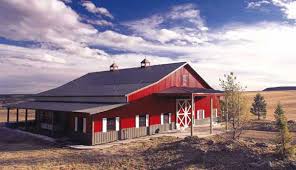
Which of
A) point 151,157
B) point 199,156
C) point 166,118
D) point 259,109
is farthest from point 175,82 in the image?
point 259,109

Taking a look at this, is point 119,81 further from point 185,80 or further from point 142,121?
point 142,121

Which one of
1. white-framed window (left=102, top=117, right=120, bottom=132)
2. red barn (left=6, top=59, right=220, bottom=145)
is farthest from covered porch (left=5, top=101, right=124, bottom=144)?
white-framed window (left=102, top=117, right=120, bottom=132)

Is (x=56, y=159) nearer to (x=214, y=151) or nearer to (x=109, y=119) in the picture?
(x=109, y=119)

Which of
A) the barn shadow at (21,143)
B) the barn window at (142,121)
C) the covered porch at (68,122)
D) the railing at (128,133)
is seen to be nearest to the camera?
the barn shadow at (21,143)

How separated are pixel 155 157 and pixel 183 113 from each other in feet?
52.9

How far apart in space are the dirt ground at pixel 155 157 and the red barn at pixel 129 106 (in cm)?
343

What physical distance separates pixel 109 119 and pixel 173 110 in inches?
371

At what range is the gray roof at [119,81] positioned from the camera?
104ft

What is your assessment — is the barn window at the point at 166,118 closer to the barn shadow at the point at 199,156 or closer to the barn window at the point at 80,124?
the barn window at the point at 80,124

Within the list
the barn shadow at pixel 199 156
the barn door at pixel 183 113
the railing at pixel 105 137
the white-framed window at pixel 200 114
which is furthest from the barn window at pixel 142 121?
the white-framed window at pixel 200 114

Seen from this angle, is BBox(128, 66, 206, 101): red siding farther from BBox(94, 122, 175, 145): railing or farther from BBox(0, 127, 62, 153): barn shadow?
BBox(0, 127, 62, 153): barn shadow

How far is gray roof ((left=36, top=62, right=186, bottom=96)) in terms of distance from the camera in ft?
104

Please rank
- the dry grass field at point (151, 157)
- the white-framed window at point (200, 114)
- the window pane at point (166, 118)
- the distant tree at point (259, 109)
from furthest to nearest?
1. the distant tree at point (259, 109)
2. the white-framed window at point (200, 114)
3. the window pane at point (166, 118)
4. the dry grass field at point (151, 157)

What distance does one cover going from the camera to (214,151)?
18281 mm
